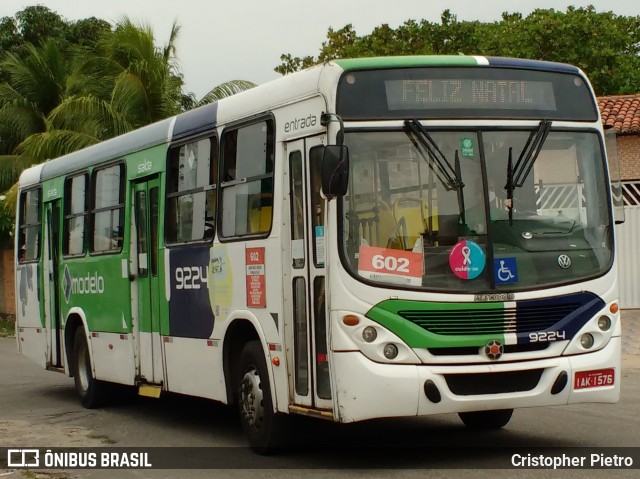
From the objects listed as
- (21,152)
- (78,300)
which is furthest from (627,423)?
(21,152)

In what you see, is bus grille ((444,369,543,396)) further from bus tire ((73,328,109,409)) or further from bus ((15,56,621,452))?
bus tire ((73,328,109,409))

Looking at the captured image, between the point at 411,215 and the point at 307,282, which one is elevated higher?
the point at 411,215

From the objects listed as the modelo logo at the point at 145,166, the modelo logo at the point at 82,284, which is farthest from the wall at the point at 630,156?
the modelo logo at the point at 145,166

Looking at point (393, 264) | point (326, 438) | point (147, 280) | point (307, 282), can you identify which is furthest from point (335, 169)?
point (147, 280)

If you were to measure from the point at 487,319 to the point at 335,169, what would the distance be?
156 cm

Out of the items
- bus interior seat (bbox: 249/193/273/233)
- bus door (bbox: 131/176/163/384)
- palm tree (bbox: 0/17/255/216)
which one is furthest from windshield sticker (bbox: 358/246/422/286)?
palm tree (bbox: 0/17/255/216)

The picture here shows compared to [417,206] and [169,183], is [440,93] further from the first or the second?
[169,183]

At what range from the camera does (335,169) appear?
8.60 metres

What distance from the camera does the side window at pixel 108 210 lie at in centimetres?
1384

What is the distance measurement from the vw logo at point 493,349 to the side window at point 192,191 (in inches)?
130

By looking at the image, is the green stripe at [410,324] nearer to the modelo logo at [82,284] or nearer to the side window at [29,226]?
the modelo logo at [82,284]

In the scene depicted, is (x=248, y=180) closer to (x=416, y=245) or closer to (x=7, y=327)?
(x=416, y=245)

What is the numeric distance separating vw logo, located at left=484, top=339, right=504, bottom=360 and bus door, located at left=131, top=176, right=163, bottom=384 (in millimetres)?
4565

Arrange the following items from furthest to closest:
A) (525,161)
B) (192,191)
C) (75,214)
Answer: (75,214) < (192,191) < (525,161)
